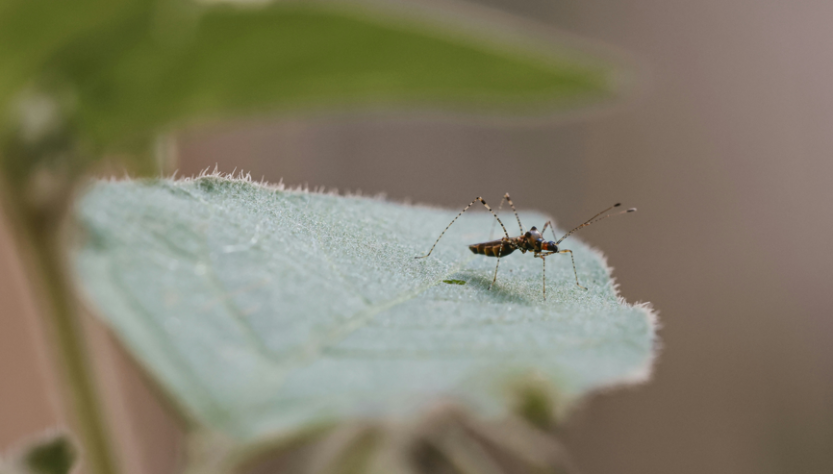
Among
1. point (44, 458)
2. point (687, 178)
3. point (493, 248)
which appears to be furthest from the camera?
point (687, 178)

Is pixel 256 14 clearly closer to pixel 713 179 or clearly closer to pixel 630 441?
pixel 630 441

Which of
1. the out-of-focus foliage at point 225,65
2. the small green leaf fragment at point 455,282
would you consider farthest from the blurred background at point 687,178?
the out-of-focus foliage at point 225,65

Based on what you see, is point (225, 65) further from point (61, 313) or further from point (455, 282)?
point (455, 282)

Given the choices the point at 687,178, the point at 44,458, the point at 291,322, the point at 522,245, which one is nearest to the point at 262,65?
the point at 291,322

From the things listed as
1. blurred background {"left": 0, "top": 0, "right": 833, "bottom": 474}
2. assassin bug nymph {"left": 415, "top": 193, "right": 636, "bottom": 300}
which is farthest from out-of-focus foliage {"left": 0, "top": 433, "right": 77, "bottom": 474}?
blurred background {"left": 0, "top": 0, "right": 833, "bottom": 474}

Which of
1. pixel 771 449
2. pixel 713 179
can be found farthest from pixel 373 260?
pixel 713 179

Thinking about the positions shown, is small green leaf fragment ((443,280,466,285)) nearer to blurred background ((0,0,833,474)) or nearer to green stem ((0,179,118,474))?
green stem ((0,179,118,474))
